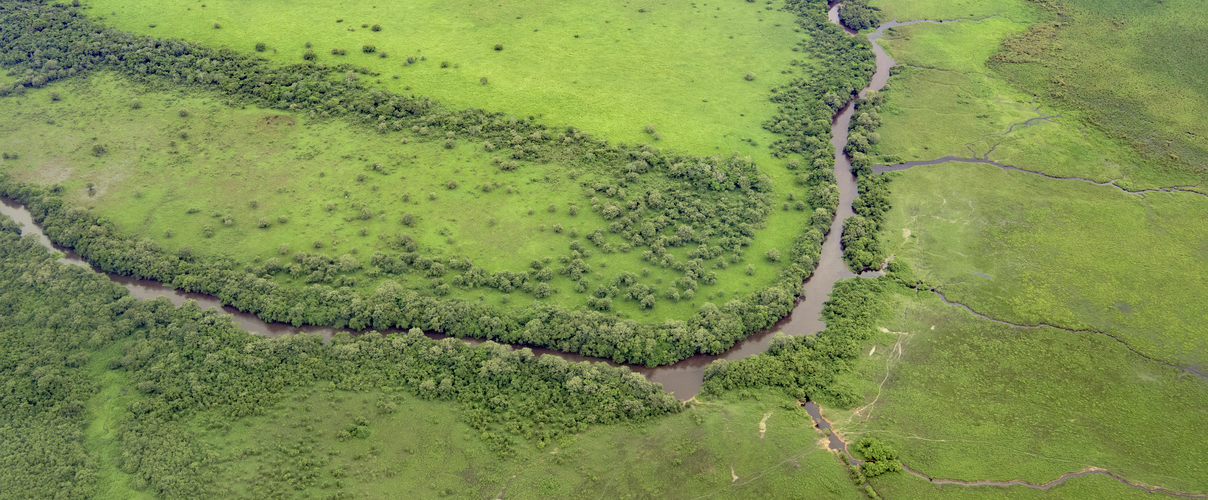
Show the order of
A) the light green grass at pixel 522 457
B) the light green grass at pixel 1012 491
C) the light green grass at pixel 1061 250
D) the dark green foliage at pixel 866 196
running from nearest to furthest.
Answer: the light green grass at pixel 1012 491 → the light green grass at pixel 522 457 → the light green grass at pixel 1061 250 → the dark green foliage at pixel 866 196

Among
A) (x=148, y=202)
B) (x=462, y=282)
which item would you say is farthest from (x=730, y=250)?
(x=148, y=202)

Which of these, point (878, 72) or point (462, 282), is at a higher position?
point (878, 72)

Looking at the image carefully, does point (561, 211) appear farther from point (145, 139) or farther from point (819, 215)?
point (145, 139)

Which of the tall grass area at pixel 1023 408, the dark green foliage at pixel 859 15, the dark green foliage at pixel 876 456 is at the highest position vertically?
the dark green foliage at pixel 859 15

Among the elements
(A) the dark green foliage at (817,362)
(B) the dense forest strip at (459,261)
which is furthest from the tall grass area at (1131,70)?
(A) the dark green foliage at (817,362)

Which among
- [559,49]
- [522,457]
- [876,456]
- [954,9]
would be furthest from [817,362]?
[954,9]

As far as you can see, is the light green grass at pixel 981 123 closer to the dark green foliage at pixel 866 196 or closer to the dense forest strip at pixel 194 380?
the dark green foliage at pixel 866 196

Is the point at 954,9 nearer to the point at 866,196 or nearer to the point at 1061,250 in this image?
the point at 866,196
